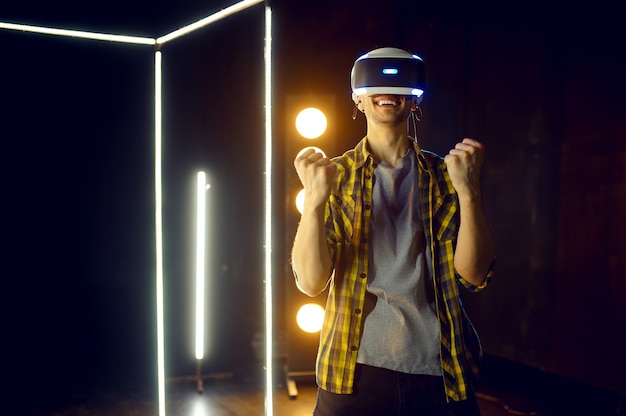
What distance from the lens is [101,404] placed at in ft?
13.1

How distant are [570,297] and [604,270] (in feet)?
1.03

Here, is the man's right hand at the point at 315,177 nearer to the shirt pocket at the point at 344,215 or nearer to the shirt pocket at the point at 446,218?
the shirt pocket at the point at 344,215

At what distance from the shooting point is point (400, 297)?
52.8 inches

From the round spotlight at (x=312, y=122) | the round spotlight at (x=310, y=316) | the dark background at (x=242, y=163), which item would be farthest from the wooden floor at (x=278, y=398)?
the round spotlight at (x=312, y=122)

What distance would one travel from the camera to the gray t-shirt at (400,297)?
1326 mm

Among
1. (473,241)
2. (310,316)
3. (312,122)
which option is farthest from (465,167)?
(310,316)

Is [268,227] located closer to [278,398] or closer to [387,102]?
[387,102]

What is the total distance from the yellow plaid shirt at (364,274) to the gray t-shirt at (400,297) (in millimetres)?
23

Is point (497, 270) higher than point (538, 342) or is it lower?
higher

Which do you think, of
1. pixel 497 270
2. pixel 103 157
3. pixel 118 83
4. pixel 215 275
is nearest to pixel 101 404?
pixel 215 275

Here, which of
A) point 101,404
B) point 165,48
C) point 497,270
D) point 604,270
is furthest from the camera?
point 165,48

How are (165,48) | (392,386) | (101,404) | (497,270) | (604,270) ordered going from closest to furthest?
(392,386), (604,270), (101,404), (497,270), (165,48)

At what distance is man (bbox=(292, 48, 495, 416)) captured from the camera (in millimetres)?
1306

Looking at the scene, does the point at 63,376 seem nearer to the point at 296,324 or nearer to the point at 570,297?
the point at 296,324
